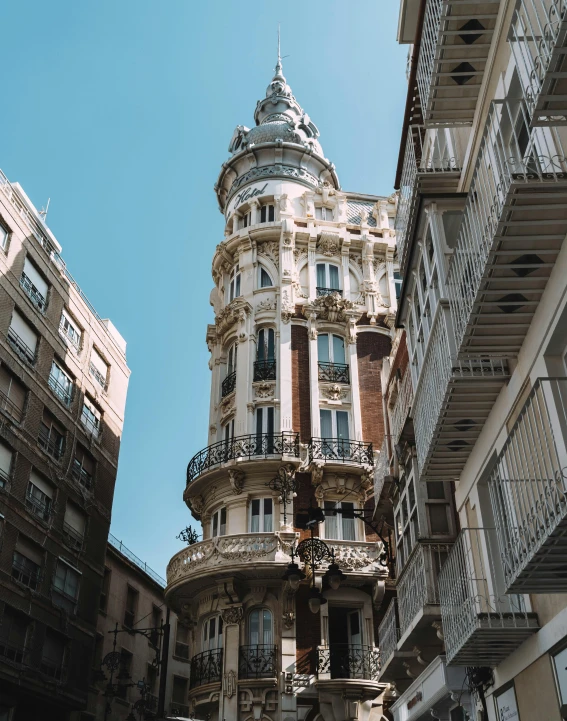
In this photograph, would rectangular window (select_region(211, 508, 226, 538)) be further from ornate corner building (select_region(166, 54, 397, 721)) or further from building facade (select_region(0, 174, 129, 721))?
building facade (select_region(0, 174, 129, 721))

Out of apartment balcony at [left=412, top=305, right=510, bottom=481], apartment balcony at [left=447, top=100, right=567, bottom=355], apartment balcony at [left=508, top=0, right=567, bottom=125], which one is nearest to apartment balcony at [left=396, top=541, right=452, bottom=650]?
apartment balcony at [left=412, top=305, right=510, bottom=481]

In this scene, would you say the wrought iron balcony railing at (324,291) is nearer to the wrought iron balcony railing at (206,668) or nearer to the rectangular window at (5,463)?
the rectangular window at (5,463)

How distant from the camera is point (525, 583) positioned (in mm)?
9492

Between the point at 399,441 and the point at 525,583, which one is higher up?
the point at 399,441

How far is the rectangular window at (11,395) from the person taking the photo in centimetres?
3028

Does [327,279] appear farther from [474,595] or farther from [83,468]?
[474,595]

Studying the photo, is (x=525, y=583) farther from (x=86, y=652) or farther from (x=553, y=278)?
(x=86, y=652)

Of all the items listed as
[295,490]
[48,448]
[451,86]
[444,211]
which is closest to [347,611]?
[295,490]

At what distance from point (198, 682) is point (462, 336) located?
21.4 metres

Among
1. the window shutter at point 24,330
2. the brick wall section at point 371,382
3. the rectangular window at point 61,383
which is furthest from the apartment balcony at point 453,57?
the rectangular window at point 61,383

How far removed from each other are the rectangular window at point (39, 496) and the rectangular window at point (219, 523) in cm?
717

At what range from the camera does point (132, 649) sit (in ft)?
131

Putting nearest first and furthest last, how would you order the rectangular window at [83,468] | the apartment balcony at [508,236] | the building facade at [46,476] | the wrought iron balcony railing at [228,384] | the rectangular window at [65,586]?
the apartment balcony at [508,236]
the building facade at [46,476]
the rectangular window at [65,586]
the wrought iron balcony railing at [228,384]
the rectangular window at [83,468]

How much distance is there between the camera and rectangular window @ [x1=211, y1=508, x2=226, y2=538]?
100 feet
